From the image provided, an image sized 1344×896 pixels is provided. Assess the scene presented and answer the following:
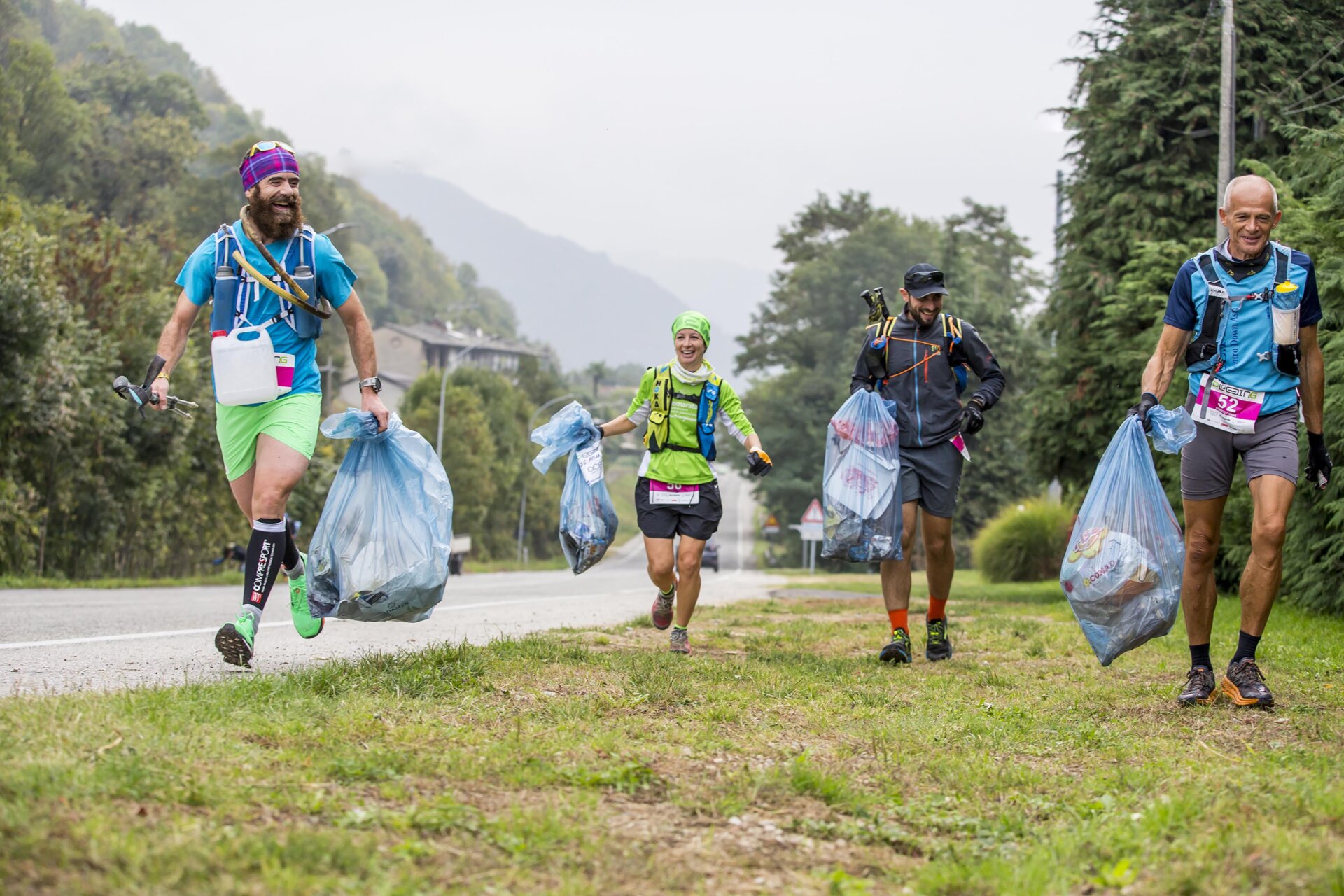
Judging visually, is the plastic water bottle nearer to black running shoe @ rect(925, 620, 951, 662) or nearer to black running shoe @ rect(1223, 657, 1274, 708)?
black running shoe @ rect(1223, 657, 1274, 708)

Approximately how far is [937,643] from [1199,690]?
2.13 meters

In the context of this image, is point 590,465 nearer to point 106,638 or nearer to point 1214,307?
point 106,638

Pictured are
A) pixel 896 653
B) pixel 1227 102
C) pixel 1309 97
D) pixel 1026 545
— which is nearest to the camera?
pixel 896 653

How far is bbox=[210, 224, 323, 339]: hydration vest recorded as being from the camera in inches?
219

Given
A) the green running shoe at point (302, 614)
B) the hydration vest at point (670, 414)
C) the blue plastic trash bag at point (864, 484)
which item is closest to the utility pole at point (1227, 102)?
the blue plastic trash bag at point (864, 484)

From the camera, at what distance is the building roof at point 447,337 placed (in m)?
109

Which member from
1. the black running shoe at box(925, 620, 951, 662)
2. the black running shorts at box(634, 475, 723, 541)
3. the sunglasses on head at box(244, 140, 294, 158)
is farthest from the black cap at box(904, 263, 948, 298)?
the sunglasses on head at box(244, 140, 294, 158)

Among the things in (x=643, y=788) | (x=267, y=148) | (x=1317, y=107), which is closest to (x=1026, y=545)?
(x=1317, y=107)

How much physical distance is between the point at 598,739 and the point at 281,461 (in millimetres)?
2204

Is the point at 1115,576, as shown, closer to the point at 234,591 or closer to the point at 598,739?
the point at 598,739

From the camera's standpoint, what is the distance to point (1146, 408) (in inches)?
226

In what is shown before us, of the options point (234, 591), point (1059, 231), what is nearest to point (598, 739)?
point (234, 591)

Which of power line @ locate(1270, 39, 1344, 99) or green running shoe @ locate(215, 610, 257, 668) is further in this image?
power line @ locate(1270, 39, 1344, 99)

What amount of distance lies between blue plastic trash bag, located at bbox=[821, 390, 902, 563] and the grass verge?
1590mm
